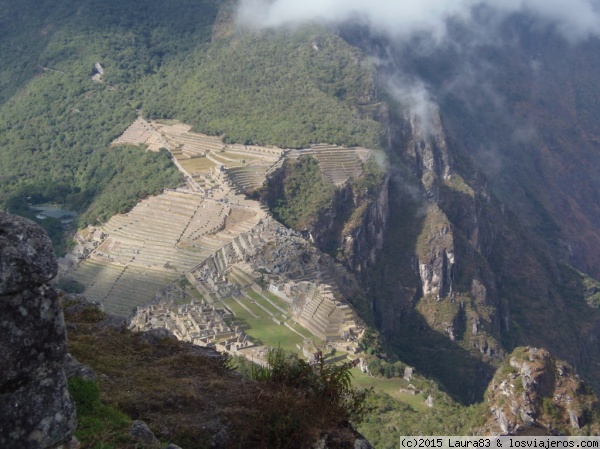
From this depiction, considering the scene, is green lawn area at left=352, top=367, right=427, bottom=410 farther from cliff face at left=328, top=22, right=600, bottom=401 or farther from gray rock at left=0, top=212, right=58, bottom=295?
gray rock at left=0, top=212, right=58, bottom=295

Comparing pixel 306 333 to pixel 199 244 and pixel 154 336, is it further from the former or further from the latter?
pixel 154 336

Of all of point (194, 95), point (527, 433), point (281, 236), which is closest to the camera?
point (527, 433)

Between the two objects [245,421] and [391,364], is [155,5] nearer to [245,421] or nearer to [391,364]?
[391,364]

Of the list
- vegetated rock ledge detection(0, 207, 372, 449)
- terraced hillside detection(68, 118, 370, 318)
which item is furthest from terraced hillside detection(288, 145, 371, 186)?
vegetated rock ledge detection(0, 207, 372, 449)

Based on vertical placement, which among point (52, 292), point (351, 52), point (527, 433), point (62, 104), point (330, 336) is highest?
point (52, 292)

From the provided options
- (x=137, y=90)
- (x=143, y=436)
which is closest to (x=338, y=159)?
(x=137, y=90)

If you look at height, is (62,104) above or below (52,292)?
below

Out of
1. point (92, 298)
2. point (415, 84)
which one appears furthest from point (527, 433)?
point (415, 84)

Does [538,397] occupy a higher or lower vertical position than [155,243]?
higher
